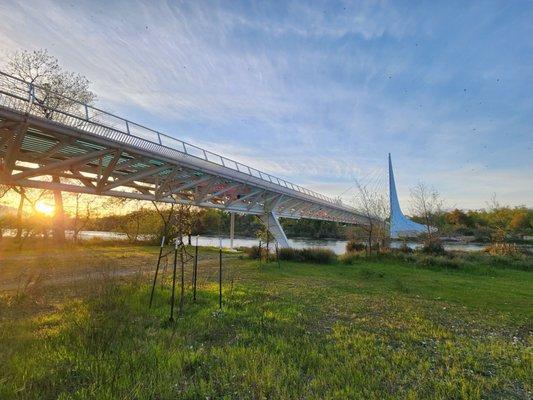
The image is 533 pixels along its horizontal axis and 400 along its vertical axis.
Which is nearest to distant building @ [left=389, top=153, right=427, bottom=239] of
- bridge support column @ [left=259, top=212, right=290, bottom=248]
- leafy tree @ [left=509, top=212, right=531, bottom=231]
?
leafy tree @ [left=509, top=212, right=531, bottom=231]

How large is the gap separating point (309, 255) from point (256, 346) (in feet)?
56.8

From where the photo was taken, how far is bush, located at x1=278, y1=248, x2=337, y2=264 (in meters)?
21.4

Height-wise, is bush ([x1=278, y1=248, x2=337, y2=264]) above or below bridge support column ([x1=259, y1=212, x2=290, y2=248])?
below

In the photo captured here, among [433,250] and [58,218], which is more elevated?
[58,218]

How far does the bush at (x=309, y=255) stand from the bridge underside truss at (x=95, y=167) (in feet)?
25.7

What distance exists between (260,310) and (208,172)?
59.2 feet

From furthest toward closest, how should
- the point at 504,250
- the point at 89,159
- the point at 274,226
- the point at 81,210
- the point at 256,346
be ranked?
the point at 274,226
the point at 81,210
the point at 504,250
the point at 89,159
the point at 256,346

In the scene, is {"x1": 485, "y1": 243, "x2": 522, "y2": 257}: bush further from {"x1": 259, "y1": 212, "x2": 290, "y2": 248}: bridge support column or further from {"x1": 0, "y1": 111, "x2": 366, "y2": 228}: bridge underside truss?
{"x1": 0, "y1": 111, "x2": 366, "y2": 228}: bridge underside truss

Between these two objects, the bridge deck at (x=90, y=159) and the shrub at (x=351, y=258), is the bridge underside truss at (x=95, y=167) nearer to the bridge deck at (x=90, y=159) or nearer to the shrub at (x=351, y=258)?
the bridge deck at (x=90, y=159)

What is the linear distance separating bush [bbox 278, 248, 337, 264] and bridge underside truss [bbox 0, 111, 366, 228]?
25.7 feet

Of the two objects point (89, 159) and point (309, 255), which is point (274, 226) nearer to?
point (309, 255)

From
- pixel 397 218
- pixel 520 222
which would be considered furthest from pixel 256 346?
pixel 520 222

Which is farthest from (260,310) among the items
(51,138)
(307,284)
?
(51,138)

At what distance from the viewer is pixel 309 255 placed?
22.0m
